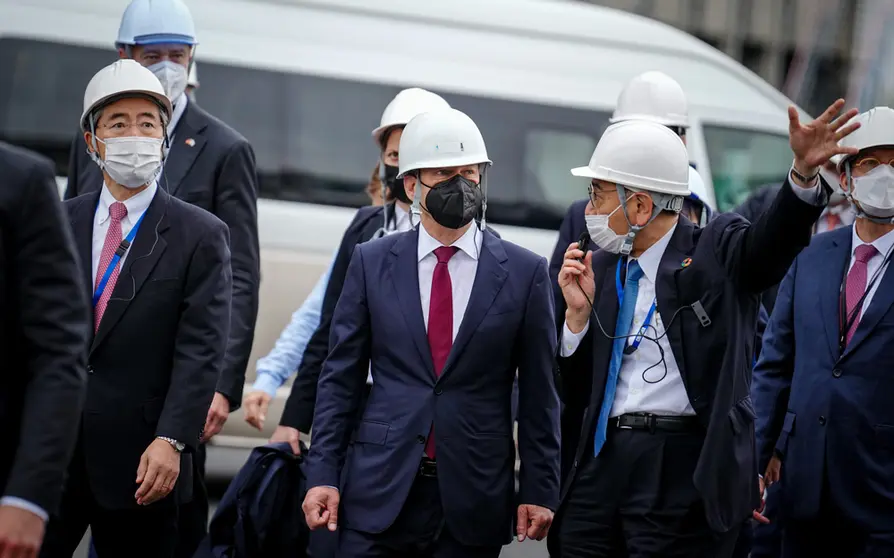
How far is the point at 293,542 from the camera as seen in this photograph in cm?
602

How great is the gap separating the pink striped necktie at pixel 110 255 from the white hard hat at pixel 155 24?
132 centimetres

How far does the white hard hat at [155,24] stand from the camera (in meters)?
6.62

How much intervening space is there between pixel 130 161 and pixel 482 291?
1348 mm

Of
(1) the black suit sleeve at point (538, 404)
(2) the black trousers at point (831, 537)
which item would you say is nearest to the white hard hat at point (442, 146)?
(1) the black suit sleeve at point (538, 404)

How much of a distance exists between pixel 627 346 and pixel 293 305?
15.5 feet

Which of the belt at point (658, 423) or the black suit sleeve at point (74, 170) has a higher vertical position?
the black suit sleeve at point (74, 170)

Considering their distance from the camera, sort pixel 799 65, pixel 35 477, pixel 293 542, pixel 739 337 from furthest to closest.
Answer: pixel 799 65
pixel 293 542
pixel 739 337
pixel 35 477

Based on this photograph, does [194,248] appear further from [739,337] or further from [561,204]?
[561,204]

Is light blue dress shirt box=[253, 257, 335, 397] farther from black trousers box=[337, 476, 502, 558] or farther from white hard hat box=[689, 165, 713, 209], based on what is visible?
white hard hat box=[689, 165, 713, 209]

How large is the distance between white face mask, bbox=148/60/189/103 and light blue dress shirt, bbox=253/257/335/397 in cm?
98

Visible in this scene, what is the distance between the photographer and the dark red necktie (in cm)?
516

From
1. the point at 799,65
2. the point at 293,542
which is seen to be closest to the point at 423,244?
the point at 293,542

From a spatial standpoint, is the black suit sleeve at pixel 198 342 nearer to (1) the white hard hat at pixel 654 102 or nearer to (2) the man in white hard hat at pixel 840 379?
(2) the man in white hard hat at pixel 840 379

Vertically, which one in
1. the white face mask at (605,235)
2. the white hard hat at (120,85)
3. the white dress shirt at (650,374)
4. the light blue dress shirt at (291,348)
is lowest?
the light blue dress shirt at (291,348)
